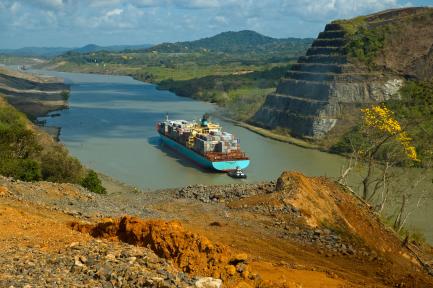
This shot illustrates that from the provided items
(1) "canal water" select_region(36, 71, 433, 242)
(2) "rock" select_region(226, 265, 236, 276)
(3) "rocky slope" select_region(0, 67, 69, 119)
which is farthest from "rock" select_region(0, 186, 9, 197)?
(3) "rocky slope" select_region(0, 67, 69, 119)

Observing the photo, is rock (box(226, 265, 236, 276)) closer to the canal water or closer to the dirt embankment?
the dirt embankment

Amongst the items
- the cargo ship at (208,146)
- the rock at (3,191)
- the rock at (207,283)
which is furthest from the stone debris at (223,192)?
the cargo ship at (208,146)

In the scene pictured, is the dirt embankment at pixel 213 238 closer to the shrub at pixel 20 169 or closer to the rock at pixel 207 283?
the rock at pixel 207 283

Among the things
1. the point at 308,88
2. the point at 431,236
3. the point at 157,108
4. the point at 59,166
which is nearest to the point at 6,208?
the point at 59,166

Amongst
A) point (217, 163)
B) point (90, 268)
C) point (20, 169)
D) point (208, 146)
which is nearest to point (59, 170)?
point (20, 169)

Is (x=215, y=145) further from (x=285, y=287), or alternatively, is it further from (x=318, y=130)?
(x=285, y=287)
